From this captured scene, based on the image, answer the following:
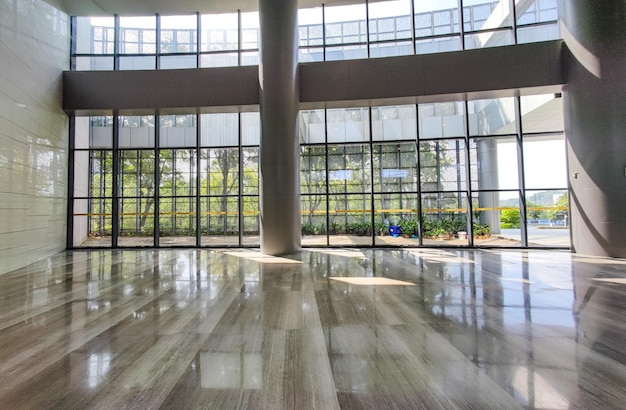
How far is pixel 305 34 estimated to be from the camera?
9867 mm

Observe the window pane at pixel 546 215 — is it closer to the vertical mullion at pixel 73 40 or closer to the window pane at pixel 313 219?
the window pane at pixel 313 219

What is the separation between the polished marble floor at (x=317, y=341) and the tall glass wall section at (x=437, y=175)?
3.81 metres

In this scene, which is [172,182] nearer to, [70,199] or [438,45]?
[70,199]

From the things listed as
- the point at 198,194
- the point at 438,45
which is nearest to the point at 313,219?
the point at 198,194

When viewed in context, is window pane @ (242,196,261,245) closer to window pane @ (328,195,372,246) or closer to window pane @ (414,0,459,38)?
window pane @ (328,195,372,246)

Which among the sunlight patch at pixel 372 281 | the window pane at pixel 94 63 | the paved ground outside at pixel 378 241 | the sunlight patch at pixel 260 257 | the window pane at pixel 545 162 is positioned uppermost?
the window pane at pixel 94 63

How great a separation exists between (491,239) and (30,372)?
10330 millimetres

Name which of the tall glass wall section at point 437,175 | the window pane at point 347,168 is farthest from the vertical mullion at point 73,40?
the window pane at point 347,168

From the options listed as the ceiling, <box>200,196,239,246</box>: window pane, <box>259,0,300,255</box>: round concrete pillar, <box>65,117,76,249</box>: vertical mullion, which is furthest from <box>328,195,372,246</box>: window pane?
<box>65,117,76,249</box>: vertical mullion

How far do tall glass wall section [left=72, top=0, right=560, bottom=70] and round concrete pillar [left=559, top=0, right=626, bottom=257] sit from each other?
2.46m

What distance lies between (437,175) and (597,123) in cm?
379

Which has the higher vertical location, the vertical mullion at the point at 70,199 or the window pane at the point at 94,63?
the window pane at the point at 94,63

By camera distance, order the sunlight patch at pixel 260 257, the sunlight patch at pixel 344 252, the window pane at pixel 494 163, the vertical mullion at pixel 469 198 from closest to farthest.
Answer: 1. the sunlight patch at pixel 260 257
2. the sunlight patch at pixel 344 252
3. the window pane at pixel 494 163
4. the vertical mullion at pixel 469 198

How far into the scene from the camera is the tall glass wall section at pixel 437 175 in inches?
347
